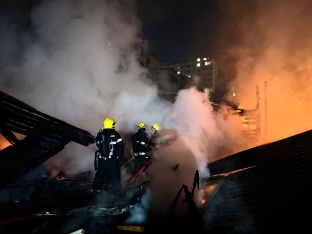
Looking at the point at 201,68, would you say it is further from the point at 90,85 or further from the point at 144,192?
the point at 144,192

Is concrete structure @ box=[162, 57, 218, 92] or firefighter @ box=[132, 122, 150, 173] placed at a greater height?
concrete structure @ box=[162, 57, 218, 92]

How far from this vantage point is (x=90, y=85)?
9242 mm

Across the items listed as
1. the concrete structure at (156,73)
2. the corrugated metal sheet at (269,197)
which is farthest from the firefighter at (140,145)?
the concrete structure at (156,73)

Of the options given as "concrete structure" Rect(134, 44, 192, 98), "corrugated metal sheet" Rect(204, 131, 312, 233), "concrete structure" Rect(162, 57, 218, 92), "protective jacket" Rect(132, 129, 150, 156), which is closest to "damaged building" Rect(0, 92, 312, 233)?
"corrugated metal sheet" Rect(204, 131, 312, 233)

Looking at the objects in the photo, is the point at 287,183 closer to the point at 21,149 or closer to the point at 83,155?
the point at 21,149

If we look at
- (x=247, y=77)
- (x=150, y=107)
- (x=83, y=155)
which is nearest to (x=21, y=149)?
(x=83, y=155)

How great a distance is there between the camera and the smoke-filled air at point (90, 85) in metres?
7.78

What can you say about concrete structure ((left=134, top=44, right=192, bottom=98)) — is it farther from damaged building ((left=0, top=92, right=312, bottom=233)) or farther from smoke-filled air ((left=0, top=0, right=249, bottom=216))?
damaged building ((left=0, top=92, right=312, bottom=233))

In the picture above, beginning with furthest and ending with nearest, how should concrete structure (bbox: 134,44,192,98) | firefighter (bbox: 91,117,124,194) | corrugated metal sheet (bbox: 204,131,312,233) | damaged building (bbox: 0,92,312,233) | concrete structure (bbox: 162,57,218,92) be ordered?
concrete structure (bbox: 162,57,218,92) < concrete structure (bbox: 134,44,192,98) < firefighter (bbox: 91,117,124,194) < damaged building (bbox: 0,92,312,233) < corrugated metal sheet (bbox: 204,131,312,233)

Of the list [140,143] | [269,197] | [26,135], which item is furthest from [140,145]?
[269,197]

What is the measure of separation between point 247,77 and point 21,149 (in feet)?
53.1

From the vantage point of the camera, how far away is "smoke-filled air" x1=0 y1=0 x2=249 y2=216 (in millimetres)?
7781

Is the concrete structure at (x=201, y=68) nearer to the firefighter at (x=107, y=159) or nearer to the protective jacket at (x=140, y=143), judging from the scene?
the protective jacket at (x=140, y=143)

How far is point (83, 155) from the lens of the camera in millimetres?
8594
